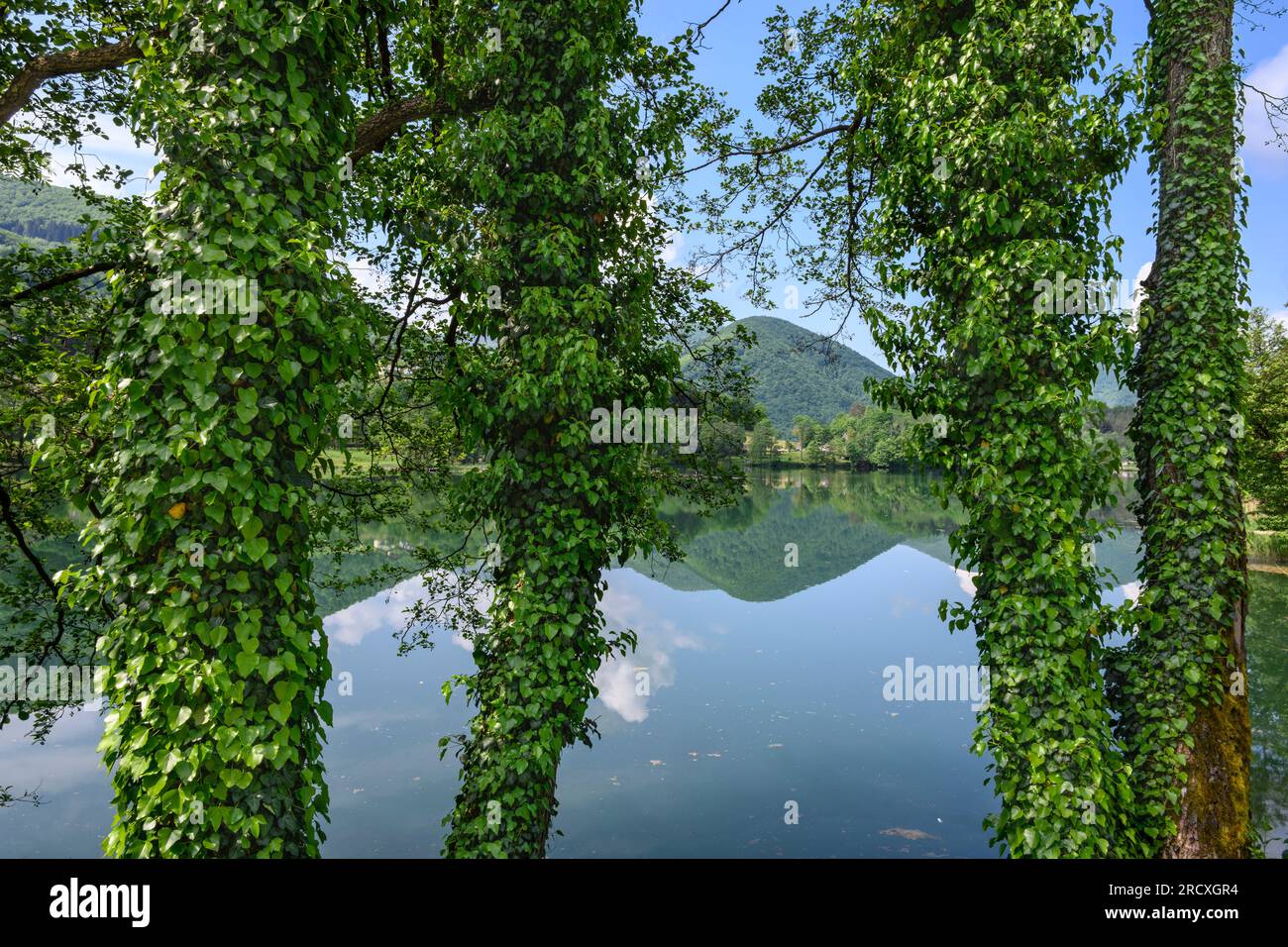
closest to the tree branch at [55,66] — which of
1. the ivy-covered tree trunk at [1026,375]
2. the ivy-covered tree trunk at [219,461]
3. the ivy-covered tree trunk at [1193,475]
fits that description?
the ivy-covered tree trunk at [219,461]

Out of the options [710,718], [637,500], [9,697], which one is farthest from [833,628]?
[9,697]

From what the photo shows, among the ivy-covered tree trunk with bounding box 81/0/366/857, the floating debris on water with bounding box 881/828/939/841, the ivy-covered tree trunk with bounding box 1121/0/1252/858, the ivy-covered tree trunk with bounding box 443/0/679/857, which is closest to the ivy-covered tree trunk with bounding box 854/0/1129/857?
the ivy-covered tree trunk with bounding box 1121/0/1252/858

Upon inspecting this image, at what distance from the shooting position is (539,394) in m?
5.97

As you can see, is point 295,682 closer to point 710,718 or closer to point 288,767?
point 288,767

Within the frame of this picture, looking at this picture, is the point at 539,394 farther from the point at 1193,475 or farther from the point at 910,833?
the point at 910,833

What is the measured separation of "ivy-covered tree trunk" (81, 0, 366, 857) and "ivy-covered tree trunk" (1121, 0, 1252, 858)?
6952 mm

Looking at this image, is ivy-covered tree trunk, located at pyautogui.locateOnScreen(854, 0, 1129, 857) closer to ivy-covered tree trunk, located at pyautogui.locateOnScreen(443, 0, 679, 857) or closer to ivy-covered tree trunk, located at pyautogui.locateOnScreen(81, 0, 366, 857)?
ivy-covered tree trunk, located at pyautogui.locateOnScreen(443, 0, 679, 857)

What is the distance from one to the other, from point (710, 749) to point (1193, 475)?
11331 millimetres

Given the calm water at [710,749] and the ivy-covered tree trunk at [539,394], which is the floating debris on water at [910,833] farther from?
the ivy-covered tree trunk at [539,394]

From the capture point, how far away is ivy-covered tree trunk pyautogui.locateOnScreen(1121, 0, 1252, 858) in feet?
19.9

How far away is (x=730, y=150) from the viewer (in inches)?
428

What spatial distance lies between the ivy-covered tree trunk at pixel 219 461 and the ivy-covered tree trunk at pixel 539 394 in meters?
1.85

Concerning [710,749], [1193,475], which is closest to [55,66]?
[1193,475]
